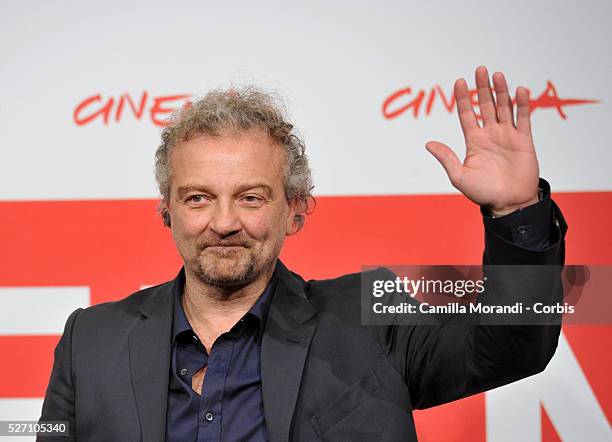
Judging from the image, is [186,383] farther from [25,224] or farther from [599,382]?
[599,382]

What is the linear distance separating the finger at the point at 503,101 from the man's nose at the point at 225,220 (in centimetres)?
61

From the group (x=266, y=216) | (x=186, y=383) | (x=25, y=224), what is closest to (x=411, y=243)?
(x=266, y=216)

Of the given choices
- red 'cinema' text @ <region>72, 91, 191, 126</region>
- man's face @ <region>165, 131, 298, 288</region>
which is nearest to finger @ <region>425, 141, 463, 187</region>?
man's face @ <region>165, 131, 298, 288</region>

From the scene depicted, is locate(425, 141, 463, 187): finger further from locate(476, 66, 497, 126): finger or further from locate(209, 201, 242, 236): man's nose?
locate(209, 201, 242, 236): man's nose

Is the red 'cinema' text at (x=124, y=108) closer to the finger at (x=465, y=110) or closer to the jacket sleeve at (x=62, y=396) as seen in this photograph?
the jacket sleeve at (x=62, y=396)

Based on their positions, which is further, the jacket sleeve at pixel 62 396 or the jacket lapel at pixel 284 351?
the jacket sleeve at pixel 62 396

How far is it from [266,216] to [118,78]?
3.31 ft

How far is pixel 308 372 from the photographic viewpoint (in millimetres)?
1735

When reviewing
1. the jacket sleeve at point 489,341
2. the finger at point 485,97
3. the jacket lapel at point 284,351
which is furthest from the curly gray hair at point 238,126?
the finger at point 485,97

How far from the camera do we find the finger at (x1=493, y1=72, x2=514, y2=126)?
143 centimetres

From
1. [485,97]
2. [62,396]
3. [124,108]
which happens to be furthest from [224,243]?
[124,108]

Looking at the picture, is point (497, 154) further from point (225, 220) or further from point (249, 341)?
point (249, 341)

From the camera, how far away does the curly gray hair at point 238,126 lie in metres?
1.87

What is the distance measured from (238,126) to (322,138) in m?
0.64
